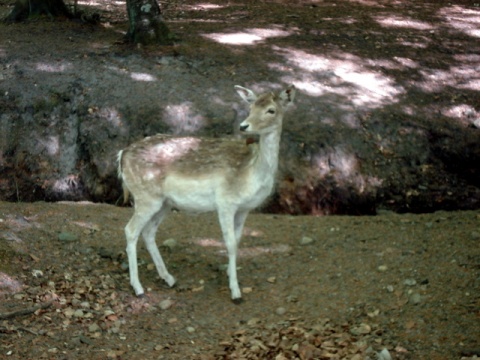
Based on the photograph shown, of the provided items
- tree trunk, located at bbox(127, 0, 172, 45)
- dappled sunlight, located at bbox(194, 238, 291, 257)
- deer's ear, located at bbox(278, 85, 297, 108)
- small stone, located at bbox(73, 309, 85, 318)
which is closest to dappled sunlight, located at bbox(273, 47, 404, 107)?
tree trunk, located at bbox(127, 0, 172, 45)

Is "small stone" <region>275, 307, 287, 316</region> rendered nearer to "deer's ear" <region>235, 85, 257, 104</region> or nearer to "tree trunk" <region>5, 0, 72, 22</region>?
"deer's ear" <region>235, 85, 257, 104</region>

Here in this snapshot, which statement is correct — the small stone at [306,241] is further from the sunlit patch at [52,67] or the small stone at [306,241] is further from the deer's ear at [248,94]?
the sunlit patch at [52,67]

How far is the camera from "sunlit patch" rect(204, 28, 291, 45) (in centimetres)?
1417

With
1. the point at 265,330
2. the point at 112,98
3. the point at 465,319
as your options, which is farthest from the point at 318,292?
the point at 112,98

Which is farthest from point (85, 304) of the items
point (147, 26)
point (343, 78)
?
point (147, 26)

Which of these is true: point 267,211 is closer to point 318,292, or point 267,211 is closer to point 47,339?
point 318,292

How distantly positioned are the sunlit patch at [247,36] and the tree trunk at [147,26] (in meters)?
1.05

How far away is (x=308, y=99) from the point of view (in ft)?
40.0

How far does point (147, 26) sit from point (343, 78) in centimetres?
368

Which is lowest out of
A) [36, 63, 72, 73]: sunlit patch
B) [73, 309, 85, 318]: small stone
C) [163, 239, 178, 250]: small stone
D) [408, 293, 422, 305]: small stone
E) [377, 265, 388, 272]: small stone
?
[163, 239, 178, 250]: small stone

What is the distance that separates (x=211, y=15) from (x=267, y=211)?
22.4 ft

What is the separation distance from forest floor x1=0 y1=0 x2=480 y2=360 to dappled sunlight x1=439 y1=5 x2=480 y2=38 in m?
6.13

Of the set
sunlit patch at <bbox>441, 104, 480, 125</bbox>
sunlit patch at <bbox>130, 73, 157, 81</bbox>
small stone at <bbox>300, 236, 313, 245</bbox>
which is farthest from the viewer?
sunlit patch at <bbox>130, 73, 157, 81</bbox>

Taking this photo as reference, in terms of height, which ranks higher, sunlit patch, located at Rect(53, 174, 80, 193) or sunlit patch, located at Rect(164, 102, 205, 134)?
sunlit patch, located at Rect(164, 102, 205, 134)
